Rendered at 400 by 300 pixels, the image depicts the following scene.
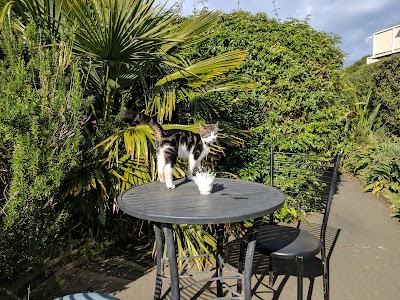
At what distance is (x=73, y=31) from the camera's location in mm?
2445

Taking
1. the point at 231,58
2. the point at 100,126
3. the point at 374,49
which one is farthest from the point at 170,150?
the point at 374,49

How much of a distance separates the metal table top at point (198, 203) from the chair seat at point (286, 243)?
1.21 feet

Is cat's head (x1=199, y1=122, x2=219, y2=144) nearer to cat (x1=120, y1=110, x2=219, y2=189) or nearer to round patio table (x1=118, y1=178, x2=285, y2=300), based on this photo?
cat (x1=120, y1=110, x2=219, y2=189)

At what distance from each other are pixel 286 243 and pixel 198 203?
2.60 ft

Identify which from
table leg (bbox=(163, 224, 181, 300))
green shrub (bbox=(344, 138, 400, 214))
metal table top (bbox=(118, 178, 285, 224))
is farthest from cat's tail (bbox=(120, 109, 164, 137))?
green shrub (bbox=(344, 138, 400, 214))

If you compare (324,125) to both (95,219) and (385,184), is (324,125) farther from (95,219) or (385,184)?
(95,219)

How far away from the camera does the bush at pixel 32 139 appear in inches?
78.2

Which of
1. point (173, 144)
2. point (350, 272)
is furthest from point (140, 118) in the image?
point (350, 272)

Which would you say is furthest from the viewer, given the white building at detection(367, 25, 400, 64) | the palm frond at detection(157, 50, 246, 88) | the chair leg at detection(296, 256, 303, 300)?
the white building at detection(367, 25, 400, 64)

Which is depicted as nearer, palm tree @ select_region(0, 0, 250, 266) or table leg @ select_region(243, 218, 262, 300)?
table leg @ select_region(243, 218, 262, 300)

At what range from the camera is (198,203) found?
199cm

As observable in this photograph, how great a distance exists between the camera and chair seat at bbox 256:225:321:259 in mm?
2229

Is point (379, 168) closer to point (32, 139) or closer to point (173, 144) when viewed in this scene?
point (173, 144)

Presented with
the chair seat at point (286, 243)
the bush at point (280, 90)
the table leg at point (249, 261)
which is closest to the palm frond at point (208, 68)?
the bush at point (280, 90)
